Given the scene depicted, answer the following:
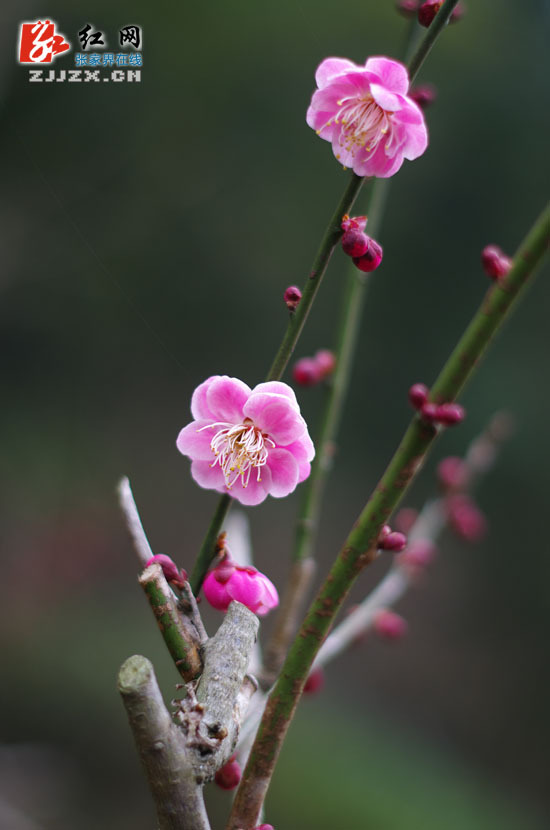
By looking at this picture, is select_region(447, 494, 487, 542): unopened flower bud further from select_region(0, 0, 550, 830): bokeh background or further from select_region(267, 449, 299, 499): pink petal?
select_region(0, 0, 550, 830): bokeh background

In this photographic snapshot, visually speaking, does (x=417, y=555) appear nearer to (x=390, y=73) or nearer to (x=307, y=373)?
(x=307, y=373)

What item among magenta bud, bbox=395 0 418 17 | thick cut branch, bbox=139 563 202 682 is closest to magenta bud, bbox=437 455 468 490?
magenta bud, bbox=395 0 418 17

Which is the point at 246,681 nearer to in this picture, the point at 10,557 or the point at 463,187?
the point at 10,557

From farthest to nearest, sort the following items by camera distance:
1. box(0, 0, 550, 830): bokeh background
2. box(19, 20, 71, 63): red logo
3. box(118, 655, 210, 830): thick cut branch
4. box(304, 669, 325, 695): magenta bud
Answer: box(0, 0, 550, 830): bokeh background
box(19, 20, 71, 63): red logo
box(304, 669, 325, 695): magenta bud
box(118, 655, 210, 830): thick cut branch

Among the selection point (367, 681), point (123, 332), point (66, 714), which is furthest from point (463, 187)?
point (66, 714)

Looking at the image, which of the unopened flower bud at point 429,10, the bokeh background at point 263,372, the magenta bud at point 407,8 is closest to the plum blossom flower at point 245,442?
the unopened flower bud at point 429,10

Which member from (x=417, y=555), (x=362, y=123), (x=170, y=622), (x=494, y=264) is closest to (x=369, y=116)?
(x=362, y=123)
